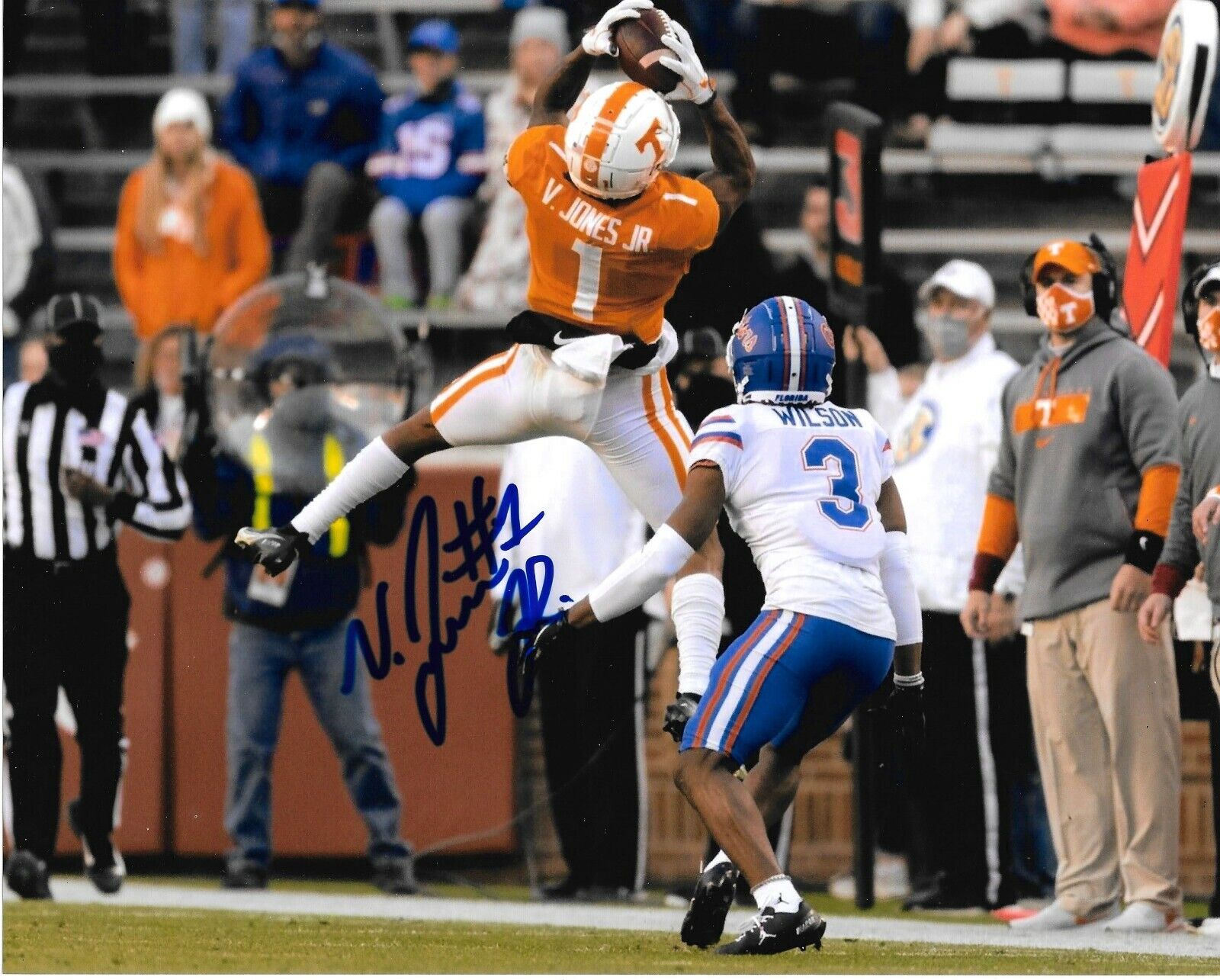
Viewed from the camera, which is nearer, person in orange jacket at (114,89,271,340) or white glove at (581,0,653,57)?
white glove at (581,0,653,57)

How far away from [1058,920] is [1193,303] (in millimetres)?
1807

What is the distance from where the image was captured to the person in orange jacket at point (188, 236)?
31.3ft

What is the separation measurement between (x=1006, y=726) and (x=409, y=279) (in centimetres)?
318

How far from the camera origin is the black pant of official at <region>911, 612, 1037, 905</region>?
783 centimetres

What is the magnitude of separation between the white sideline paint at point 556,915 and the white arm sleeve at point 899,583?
38.2 inches

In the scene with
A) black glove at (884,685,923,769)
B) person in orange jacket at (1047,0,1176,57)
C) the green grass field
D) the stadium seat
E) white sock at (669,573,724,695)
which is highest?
person in orange jacket at (1047,0,1176,57)

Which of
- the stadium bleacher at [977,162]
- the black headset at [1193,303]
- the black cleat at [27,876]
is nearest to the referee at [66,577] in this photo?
the black cleat at [27,876]

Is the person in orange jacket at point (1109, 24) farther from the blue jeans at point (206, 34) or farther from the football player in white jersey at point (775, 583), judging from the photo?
the football player in white jersey at point (775, 583)

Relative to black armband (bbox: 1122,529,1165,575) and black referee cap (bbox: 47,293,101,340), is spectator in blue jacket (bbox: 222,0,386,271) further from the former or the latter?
black armband (bbox: 1122,529,1165,575)

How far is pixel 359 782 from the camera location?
8445mm

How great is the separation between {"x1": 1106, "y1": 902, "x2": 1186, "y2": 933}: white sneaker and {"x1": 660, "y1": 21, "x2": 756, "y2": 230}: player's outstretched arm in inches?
88.4

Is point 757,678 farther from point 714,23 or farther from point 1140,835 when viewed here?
point 714,23
